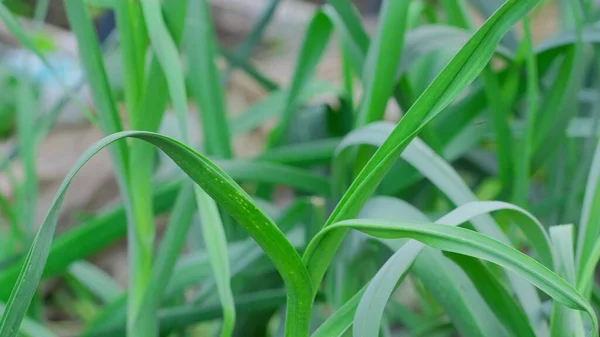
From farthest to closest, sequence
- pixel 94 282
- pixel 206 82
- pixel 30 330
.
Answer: pixel 94 282 → pixel 206 82 → pixel 30 330

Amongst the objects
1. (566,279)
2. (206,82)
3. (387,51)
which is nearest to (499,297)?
(566,279)

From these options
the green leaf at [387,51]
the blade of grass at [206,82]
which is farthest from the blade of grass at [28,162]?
the green leaf at [387,51]

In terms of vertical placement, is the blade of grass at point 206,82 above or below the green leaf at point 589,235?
above

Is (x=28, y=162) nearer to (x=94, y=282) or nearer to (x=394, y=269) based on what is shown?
(x=94, y=282)

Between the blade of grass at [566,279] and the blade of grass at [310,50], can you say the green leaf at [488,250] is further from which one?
the blade of grass at [310,50]

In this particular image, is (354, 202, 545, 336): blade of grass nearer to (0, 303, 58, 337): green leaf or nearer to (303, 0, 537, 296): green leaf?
(303, 0, 537, 296): green leaf

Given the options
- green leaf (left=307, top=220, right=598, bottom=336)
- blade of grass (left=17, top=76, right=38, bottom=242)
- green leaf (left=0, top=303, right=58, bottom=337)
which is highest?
blade of grass (left=17, top=76, right=38, bottom=242)

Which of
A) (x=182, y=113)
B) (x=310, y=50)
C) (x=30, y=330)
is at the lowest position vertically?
(x=30, y=330)

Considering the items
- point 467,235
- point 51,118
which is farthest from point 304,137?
point 467,235

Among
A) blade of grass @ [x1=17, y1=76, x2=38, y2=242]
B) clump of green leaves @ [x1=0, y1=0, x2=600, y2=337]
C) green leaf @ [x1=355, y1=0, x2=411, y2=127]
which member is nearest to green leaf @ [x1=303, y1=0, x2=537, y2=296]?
clump of green leaves @ [x1=0, y1=0, x2=600, y2=337]

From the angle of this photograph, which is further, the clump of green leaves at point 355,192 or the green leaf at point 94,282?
the green leaf at point 94,282

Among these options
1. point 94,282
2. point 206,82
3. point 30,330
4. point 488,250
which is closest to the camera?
point 488,250
